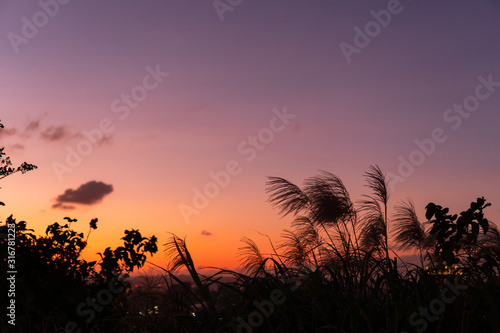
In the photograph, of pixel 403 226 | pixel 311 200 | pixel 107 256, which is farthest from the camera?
pixel 403 226

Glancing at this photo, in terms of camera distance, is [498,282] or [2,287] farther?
[2,287]

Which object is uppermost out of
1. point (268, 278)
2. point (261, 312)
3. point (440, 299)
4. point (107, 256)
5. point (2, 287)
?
point (107, 256)

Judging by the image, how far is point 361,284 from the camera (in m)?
3.04

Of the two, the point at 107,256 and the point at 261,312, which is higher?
the point at 107,256

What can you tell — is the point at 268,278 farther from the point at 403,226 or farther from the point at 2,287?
the point at 403,226

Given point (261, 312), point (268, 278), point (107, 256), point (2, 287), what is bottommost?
point (261, 312)

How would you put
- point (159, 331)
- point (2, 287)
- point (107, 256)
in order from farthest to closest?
point (107, 256) < point (2, 287) < point (159, 331)

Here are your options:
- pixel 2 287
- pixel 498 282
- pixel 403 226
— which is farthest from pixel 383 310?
pixel 403 226

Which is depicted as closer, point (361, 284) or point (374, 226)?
point (361, 284)

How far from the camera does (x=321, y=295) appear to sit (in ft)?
9.59

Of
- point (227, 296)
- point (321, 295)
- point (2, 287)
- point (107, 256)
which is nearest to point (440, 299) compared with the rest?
point (321, 295)

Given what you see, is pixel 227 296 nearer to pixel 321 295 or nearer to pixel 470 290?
pixel 321 295

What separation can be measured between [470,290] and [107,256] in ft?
17.7

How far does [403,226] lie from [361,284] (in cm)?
644
